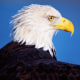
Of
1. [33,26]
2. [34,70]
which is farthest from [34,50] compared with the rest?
[34,70]

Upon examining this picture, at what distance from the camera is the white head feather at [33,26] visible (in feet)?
6.75

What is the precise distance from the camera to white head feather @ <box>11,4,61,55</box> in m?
2.06

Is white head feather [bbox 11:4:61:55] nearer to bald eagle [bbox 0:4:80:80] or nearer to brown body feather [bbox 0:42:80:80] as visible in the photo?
bald eagle [bbox 0:4:80:80]

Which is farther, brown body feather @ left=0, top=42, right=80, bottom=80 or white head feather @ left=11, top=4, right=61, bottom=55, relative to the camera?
white head feather @ left=11, top=4, right=61, bottom=55

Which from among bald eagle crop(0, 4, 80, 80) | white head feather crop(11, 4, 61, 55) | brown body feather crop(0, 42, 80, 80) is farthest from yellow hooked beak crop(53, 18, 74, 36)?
brown body feather crop(0, 42, 80, 80)

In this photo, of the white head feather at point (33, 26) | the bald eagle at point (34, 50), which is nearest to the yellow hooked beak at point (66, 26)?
the bald eagle at point (34, 50)

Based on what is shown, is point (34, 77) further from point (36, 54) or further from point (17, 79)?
point (36, 54)

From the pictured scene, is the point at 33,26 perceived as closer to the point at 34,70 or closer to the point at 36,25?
the point at 36,25

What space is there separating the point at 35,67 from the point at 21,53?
329mm

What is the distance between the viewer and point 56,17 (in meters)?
2.18

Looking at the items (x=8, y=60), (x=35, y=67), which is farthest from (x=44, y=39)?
(x=35, y=67)

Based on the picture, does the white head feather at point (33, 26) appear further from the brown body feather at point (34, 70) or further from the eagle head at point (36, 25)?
the brown body feather at point (34, 70)

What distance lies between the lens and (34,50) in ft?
6.12

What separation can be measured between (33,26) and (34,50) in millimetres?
296
